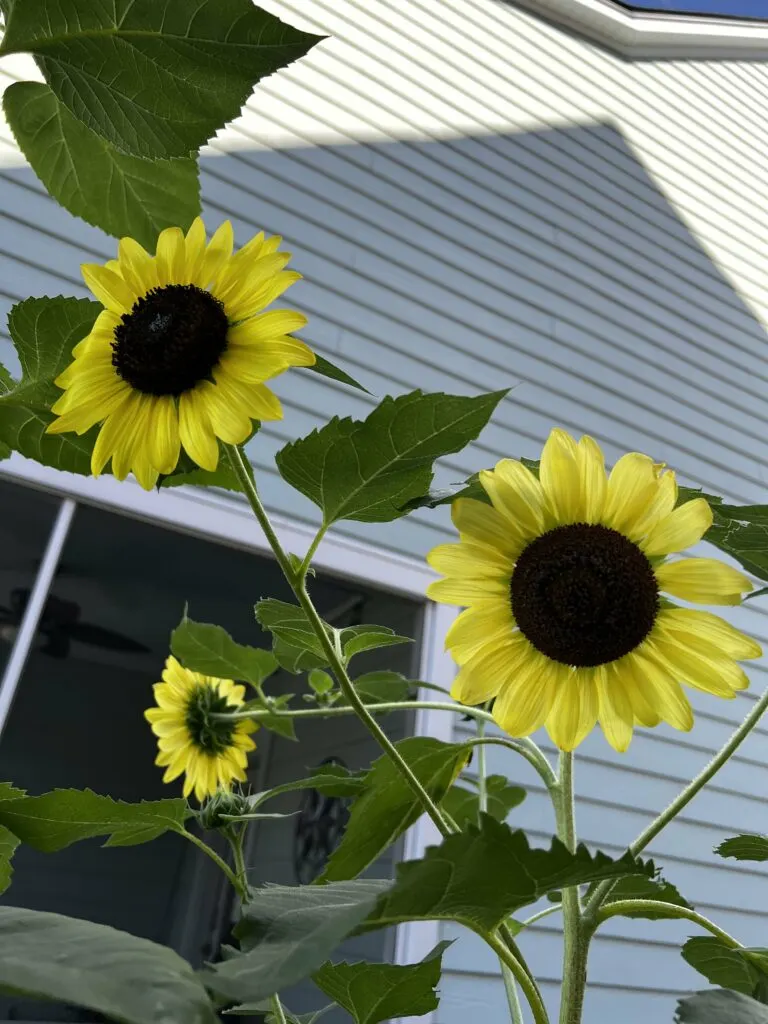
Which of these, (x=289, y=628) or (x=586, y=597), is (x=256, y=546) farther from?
(x=586, y=597)

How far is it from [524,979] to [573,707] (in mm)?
95

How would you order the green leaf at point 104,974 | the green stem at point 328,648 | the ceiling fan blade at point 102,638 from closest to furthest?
the green leaf at point 104,974 → the green stem at point 328,648 → the ceiling fan blade at point 102,638

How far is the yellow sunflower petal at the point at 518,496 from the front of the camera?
32 centimetres

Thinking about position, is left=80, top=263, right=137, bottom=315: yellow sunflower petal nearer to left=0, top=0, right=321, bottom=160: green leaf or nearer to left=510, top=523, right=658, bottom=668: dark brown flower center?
left=0, top=0, right=321, bottom=160: green leaf

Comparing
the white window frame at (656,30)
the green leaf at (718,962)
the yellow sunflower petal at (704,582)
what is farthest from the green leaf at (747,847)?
the white window frame at (656,30)

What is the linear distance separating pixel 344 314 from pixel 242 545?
0.65 meters

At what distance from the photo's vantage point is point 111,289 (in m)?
0.32

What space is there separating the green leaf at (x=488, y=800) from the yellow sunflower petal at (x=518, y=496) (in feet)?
0.93

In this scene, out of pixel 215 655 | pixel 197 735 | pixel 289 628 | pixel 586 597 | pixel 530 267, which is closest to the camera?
pixel 586 597

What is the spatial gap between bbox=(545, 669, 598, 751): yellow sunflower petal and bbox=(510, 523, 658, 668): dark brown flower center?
0.01 metres

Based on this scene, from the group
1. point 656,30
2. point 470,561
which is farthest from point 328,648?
point 656,30

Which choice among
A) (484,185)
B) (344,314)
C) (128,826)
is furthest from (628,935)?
(484,185)

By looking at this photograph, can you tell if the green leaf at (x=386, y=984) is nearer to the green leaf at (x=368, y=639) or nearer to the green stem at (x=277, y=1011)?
the green stem at (x=277, y=1011)

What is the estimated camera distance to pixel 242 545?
1.51 meters
